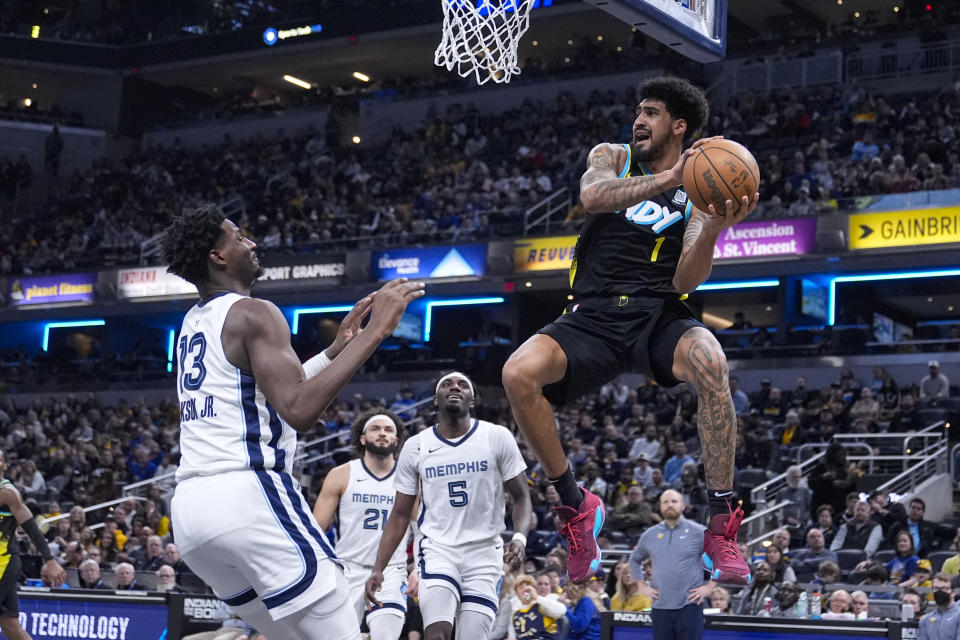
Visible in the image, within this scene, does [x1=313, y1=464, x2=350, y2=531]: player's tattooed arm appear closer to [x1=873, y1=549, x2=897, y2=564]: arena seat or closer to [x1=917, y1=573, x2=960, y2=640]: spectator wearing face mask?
[x1=917, y1=573, x2=960, y2=640]: spectator wearing face mask

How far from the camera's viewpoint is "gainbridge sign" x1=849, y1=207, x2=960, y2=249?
22.4 metres

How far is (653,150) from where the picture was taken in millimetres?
5953

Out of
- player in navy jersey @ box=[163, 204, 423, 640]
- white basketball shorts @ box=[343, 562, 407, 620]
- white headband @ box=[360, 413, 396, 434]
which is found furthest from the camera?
white headband @ box=[360, 413, 396, 434]

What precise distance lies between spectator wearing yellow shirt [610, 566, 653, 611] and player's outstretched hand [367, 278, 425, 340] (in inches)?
288

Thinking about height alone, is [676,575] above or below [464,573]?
below

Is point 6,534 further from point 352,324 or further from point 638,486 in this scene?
point 638,486

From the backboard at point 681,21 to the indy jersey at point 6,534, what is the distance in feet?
22.4

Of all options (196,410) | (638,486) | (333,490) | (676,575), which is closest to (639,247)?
(196,410)

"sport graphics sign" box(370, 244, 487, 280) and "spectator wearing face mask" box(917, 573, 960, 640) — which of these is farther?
"sport graphics sign" box(370, 244, 487, 280)

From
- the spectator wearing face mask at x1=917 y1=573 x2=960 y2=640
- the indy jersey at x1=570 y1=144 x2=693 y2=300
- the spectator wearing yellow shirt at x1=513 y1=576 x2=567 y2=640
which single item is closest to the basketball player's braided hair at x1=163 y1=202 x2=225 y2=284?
the indy jersey at x1=570 y1=144 x2=693 y2=300

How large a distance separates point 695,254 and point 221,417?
89.1 inches

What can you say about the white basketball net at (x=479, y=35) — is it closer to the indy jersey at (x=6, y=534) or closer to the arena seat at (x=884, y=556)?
→ the indy jersey at (x=6, y=534)

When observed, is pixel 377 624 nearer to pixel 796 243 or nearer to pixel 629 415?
pixel 629 415

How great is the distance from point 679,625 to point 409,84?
32158 mm
